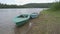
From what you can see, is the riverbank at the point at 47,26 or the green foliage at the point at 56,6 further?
the green foliage at the point at 56,6

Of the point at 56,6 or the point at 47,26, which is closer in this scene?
the point at 47,26

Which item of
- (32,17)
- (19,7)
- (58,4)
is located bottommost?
(19,7)

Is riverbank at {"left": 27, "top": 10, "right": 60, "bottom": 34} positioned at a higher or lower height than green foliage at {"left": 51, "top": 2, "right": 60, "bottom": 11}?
lower

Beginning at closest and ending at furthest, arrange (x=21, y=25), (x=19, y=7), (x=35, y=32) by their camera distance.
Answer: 1. (x=35, y=32)
2. (x=21, y=25)
3. (x=19, y=7)

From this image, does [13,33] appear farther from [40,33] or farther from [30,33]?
[40,33]

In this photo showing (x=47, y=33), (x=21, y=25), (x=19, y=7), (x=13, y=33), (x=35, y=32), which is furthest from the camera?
(x=19, y=7)

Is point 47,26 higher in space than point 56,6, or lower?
lower

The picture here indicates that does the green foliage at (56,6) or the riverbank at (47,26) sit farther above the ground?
the green foliage at (56,6)

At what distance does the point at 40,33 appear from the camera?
844 centimetres

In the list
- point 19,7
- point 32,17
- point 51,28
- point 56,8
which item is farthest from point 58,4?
point 19,7

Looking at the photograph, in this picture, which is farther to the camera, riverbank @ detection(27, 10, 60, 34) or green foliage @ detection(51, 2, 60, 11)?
green foliage @ detection(51, 2, 60, 11)

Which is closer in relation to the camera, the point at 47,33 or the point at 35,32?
the point at 47,33

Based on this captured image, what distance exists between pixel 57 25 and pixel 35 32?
1655 millimetres

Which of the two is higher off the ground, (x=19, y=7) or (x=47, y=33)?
(x=47, y=33)
